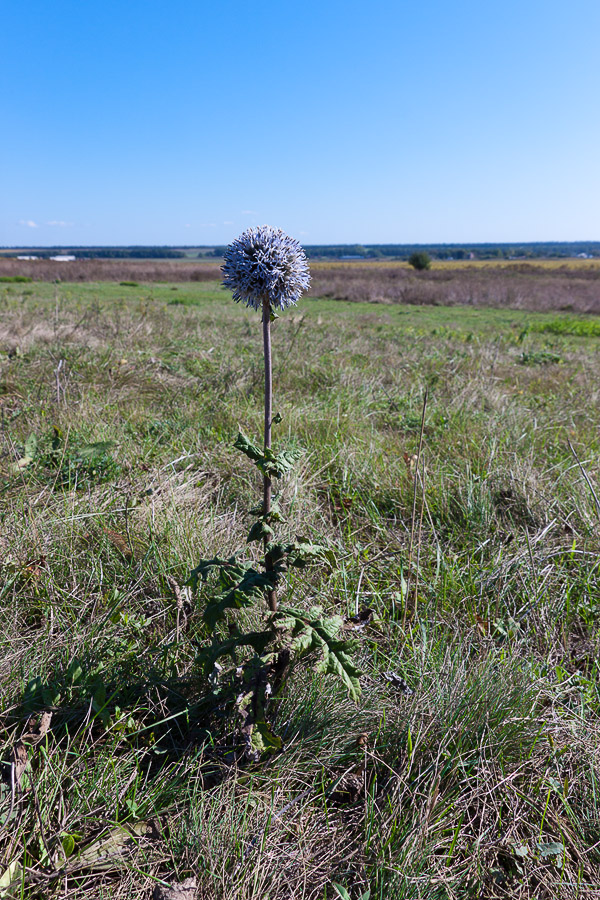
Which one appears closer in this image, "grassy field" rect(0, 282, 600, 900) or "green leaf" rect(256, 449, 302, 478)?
"grassy field" rect(0, 282, 600, 900)

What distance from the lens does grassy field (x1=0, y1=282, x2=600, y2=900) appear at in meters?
1.40

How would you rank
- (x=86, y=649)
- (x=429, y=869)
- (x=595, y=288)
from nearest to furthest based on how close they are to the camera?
(x=429, y=869) → (x=86, y=649) → (x=595, y=288)

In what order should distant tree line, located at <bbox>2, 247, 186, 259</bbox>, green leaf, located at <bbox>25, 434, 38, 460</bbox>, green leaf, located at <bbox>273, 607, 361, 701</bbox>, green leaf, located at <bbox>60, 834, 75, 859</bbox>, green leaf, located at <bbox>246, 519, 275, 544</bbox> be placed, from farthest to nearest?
distant tree line, located at <bbox>2, 247, 186, 259</bbox>, green leaf, located at <bbox>25, 434, 38, 460</bbox>, green leaf, located at <bbox>246, 519, 275, 544</bbox>, green leaf, located at <bbox>273, 607, 361, 701</bbox>, green leaf, located at <bbox>60, 834, 75, 859</bbox>

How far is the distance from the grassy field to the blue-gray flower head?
91cm

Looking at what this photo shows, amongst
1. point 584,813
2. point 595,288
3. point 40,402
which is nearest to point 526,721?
point 584,813

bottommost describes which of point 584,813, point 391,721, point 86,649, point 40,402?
point 584,813

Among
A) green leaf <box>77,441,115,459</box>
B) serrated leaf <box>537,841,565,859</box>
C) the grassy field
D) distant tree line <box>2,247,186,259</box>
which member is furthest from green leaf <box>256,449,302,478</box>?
distant tree line <box>2,247,186,259</box>

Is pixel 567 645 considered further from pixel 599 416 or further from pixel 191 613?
pixel 599 416

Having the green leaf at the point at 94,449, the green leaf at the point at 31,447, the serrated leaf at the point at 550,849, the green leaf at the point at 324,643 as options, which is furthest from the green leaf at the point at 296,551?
the green leaf at the point at 31,447

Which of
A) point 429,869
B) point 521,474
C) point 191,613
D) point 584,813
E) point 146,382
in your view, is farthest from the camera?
point 146,382

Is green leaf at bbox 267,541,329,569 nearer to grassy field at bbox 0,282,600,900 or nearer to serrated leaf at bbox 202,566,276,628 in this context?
serrated leaf at bbox 202,566,276,628

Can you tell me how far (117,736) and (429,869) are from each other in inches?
38.7

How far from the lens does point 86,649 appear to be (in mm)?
1886

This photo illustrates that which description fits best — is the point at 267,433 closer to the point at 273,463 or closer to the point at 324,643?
the point at 273,463
